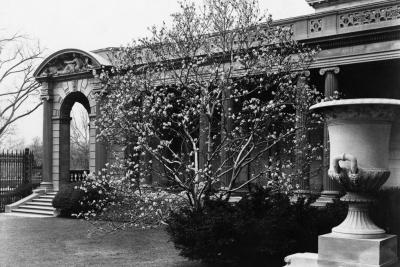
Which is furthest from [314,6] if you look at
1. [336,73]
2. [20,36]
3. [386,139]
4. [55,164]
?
[20,36]

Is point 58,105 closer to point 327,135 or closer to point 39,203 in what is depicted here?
point 39,203

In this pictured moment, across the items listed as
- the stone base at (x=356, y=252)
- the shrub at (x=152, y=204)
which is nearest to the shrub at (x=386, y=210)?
the stone base at (x=356, y=252)

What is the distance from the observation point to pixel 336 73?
599 inches

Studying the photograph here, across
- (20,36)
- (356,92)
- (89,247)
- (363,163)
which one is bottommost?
(89,247)

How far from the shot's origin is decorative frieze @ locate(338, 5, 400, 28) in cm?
1400

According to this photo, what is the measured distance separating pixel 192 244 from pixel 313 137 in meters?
11.2

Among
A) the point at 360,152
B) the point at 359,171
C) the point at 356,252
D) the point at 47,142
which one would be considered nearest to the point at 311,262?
the point at 356,252

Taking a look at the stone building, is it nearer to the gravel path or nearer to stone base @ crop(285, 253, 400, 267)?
stone base @ crop(285, 253, 400, 267)

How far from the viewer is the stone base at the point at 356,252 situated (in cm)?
665

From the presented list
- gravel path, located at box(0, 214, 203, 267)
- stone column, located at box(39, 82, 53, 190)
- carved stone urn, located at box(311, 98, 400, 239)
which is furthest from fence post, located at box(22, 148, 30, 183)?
carved stone urn, located at box(311, 98, 400, 239)

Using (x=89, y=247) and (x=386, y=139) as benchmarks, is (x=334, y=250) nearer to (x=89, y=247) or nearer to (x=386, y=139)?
(x=386, y=139)

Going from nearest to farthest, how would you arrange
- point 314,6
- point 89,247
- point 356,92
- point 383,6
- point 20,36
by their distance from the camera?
point 89,247 → point 383,6 → point 356,92 → point 314,6 → point 20,36

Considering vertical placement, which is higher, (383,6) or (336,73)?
(383,6)

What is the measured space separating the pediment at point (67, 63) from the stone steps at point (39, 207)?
5.57 metres
